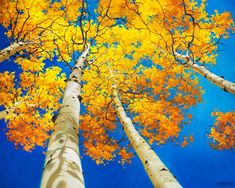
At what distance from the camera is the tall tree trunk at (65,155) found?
1.58 meters

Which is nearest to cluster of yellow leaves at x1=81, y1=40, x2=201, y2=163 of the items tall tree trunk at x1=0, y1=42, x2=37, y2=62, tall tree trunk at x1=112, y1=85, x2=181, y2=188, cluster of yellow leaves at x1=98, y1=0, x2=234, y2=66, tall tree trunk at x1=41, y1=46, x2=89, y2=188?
cluster of yellow leaves at x1=98, y1=0, x2=234, y2=66

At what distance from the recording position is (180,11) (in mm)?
8945

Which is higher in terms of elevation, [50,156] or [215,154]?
[215,154]

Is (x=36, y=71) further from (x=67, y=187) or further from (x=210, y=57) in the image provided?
(x=67, y=187)

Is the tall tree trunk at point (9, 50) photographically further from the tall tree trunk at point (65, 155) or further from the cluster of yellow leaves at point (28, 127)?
the tall tree trunk at point (65, 155)

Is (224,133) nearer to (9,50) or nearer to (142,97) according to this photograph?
(142,97)

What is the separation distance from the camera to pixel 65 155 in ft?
6.22

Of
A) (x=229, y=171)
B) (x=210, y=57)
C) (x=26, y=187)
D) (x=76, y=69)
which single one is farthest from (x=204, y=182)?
(x=76, y=69)

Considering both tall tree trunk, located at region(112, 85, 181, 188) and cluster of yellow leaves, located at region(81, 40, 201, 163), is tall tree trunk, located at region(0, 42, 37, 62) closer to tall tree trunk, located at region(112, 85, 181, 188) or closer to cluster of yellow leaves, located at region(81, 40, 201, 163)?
cluster of yellow leaves, located at region(81, 40, 201, 163)

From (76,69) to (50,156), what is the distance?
117 inches

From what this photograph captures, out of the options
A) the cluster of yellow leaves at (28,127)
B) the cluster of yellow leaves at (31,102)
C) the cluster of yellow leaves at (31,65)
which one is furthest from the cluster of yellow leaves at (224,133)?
the cluster of yellow leaves at (31,65)

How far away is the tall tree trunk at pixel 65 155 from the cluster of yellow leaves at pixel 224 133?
9197 mm

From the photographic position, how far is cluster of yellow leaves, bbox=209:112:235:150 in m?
10.4

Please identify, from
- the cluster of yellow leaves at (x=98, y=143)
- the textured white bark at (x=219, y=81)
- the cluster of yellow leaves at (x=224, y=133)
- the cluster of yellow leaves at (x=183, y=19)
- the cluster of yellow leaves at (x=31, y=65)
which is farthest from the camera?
the cluster of yellow leaves at (x=31, y=65)
